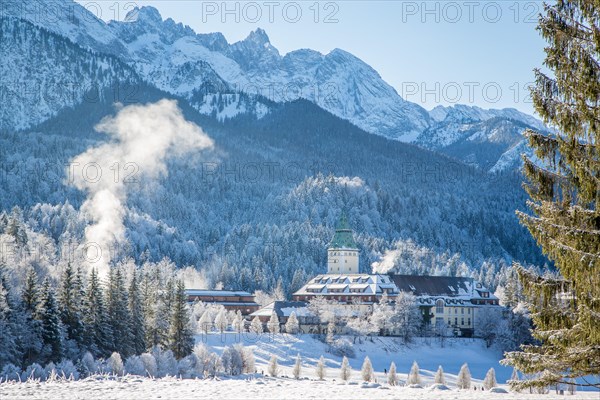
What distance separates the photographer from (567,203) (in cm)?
1947

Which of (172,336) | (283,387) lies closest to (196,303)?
(172,336)

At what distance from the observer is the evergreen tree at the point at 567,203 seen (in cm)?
1853

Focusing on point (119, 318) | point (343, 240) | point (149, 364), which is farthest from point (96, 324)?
point (343, 240)

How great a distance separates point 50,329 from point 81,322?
4802 millimetres

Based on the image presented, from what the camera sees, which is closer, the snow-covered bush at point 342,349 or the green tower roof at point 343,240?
the snow-covered bush at point 342,349

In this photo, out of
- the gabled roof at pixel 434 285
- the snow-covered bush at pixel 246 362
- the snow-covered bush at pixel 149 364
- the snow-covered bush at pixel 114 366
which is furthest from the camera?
the gabled roof at pixel 434 285

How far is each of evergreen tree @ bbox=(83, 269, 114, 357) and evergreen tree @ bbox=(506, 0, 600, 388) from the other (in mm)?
58570

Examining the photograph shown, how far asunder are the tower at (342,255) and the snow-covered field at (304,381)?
Answer: 180 ft

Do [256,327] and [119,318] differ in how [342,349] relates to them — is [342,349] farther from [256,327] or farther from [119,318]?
[119,318]

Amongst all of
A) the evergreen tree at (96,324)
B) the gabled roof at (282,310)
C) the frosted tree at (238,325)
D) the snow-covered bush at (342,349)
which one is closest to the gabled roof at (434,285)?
the gabled roof at (282,310)

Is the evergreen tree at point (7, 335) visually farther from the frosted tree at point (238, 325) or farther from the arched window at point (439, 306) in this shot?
the arched window at point (439, 306)

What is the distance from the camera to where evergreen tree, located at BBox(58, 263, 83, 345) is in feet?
239

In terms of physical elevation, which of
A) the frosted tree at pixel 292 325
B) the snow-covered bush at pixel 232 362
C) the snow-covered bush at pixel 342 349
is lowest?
the snow-covered bush at pixel 342 349

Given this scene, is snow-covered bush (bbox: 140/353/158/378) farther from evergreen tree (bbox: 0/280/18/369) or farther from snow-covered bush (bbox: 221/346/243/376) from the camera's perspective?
evergreen tree (bbox: 0/280/18/369)
